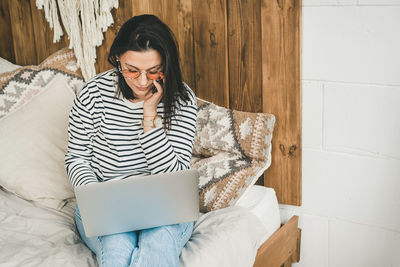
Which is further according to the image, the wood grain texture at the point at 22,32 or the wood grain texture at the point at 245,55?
the wood grain texture at the point at 22,32

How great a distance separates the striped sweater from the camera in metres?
1.50

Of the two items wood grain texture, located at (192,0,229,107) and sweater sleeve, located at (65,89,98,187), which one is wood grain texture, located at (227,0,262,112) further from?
sweater sleeve, located at (65,89,98,187)

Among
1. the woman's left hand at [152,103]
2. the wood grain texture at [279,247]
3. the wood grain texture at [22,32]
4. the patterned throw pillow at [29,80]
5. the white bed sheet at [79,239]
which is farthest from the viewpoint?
the wood grain texture at [22,32]

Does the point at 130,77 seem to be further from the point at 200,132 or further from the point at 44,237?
the point at 44,237

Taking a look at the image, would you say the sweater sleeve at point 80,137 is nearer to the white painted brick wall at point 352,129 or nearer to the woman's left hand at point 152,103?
the woman's left hand at point 152,103

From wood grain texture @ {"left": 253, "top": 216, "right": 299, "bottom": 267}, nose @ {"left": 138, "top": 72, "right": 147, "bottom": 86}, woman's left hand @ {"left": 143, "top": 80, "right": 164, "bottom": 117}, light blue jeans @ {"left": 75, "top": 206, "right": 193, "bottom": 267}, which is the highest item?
nose @ {"left": 138, "top": 72, "right": 147, "bottom": 86}

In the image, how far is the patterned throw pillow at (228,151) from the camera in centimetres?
164

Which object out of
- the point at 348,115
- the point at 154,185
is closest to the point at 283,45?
the point at 348,115

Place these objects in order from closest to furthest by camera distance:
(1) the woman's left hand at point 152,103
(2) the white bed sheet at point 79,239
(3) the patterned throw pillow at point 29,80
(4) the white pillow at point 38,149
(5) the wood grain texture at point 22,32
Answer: (2) the white bed sheet at point 79,239, (1) the woman's left hand at point 152,103, (4) the white pillow at point 38,149, (3) the patterned throw pillow at point 29,80, (5) the wood grain texture at point 22,32

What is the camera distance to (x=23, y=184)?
1.74m

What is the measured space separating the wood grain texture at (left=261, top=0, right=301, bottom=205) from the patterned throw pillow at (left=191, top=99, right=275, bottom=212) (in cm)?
6

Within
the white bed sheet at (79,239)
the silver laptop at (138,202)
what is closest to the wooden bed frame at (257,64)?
the white bed sheet at (79,239)

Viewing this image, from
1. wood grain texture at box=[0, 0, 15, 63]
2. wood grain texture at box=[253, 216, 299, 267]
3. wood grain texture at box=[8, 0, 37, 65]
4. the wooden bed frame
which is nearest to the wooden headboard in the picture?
the wooden bed frame

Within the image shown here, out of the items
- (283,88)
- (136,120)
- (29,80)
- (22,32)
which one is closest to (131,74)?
(136,120)
